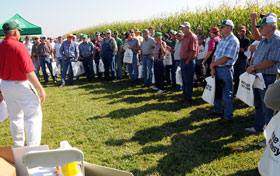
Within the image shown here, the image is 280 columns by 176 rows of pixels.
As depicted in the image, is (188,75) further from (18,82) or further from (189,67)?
(18,82)

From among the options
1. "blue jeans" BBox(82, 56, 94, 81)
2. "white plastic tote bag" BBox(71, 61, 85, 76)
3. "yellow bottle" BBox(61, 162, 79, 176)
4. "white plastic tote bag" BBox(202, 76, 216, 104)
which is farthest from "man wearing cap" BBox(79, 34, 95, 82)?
"yellow bottle" BBox(61, 162, 79, 176)

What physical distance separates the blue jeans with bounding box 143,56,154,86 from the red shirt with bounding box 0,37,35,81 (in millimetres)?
5613

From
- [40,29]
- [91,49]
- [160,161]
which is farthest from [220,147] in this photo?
[40,29]

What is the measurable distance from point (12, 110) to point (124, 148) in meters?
2.02

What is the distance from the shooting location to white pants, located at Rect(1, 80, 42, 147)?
12.3 feet

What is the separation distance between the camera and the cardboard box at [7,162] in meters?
1.81

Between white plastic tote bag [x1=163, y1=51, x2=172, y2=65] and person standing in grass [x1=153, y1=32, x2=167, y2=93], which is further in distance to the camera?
white plastic tote bag [x1=163, y1=51, x2=172, y2=65]

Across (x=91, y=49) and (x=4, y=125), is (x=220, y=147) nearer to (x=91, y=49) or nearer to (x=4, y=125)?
(x=4, y=125)

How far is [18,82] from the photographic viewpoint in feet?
12.3

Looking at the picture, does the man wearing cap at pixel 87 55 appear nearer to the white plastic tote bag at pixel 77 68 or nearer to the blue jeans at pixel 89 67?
the blue jeans at pixel 89 67

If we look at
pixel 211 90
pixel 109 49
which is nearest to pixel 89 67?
pixel 109 49

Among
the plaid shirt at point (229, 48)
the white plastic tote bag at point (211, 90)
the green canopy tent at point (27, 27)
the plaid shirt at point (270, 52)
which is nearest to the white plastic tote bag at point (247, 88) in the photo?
the plaid shirt at point (270, 52)

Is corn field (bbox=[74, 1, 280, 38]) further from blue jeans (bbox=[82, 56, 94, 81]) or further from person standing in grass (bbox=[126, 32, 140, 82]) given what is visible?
blue jeans (bbox=[82, 56, 94, 81])

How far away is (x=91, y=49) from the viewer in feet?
36.7
